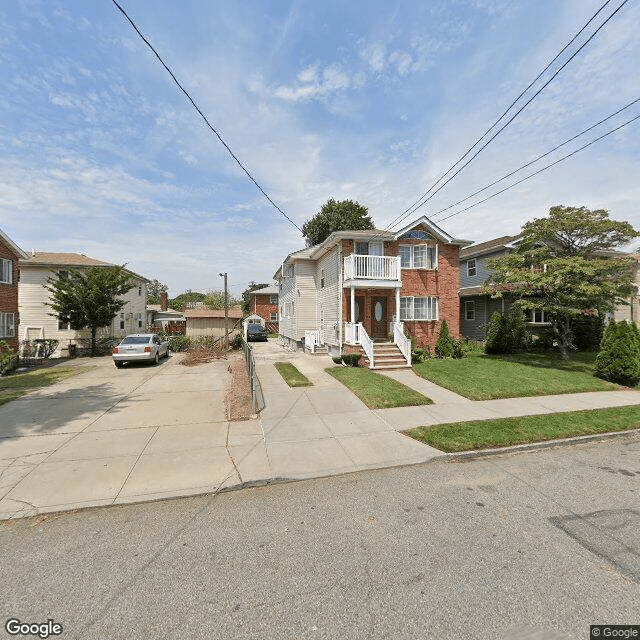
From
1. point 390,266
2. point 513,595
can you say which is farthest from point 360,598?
point 390,266

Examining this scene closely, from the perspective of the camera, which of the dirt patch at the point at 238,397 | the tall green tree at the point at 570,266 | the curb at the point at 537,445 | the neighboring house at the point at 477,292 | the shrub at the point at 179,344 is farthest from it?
the shrub at the point at 179,344

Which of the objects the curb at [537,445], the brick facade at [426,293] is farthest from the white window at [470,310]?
the curb at [537,445]

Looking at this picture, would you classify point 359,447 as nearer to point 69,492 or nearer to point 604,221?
point 69,492

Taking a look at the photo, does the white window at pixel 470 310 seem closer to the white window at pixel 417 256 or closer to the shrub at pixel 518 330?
the shrub at pixel 518 330

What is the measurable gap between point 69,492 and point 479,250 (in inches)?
990

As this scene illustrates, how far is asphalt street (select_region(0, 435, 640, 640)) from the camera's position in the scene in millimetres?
2594

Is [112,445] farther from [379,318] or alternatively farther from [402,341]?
[379,318]

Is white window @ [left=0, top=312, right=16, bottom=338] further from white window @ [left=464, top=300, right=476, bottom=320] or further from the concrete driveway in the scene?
white window @ [left=464, top=300, right=476, bottom=320]

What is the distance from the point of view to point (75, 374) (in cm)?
1420

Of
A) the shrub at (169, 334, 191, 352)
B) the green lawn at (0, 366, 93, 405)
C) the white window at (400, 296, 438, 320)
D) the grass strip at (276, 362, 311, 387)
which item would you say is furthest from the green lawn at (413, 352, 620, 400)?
the shrub at (169, 334, 191, 352)

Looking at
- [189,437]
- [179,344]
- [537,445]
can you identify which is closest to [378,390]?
[537,445]

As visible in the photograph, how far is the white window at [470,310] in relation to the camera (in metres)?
23.8

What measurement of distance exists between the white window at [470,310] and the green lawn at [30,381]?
23.5 metres

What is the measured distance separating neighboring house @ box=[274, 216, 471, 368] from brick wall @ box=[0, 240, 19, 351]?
1628 cm
